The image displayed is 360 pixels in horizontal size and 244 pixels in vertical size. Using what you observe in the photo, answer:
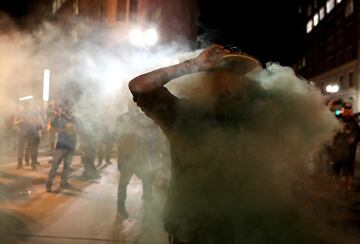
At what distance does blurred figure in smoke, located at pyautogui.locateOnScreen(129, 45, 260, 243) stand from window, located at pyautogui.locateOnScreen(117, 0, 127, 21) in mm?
22495

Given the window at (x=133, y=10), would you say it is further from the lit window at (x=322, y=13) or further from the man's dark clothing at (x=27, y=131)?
the lit window at (x=322, y=13)

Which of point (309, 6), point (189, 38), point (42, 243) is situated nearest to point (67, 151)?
point (42, 243)

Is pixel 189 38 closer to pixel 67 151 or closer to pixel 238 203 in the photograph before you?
pixel 67 151

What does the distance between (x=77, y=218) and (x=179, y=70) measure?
13.2ft

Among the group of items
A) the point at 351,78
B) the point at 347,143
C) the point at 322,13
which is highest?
the point at 322,13

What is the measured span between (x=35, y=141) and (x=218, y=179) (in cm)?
857

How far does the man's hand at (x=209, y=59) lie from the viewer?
87.0 inches

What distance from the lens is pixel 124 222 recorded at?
5.52 meters

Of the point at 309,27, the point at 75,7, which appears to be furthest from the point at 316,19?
the point at 75,7

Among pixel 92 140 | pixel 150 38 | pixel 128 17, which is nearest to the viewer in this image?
pixel 92 140

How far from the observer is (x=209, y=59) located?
2215mm

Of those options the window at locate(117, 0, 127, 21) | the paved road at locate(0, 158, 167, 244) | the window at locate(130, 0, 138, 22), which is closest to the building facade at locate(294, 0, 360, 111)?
the window at locate(130, 0, 138, 22)

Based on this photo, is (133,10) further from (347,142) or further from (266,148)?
(266,148)

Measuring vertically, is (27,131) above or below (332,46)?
below
